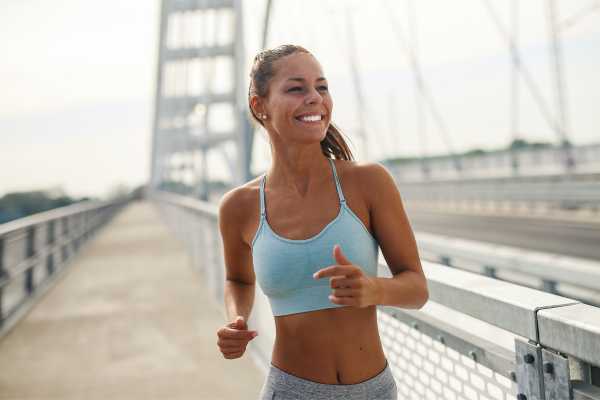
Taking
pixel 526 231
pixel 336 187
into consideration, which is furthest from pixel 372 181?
pixel 526 231

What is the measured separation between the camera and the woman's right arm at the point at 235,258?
1.85m

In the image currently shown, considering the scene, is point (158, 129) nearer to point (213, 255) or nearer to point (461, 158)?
point (461, 158)

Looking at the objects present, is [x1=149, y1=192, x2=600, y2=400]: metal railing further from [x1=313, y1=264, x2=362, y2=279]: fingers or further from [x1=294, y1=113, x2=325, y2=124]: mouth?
[x1=294, y1=113, x2=325, y2=124]: mouth

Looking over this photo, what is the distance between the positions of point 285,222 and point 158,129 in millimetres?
37597

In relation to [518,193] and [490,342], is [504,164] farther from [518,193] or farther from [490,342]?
[490,342]

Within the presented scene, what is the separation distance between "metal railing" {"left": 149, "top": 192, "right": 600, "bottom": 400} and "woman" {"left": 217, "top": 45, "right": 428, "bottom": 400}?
22 centimetres

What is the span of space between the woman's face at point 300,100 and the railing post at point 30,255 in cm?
717

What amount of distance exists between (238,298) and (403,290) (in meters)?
0.62

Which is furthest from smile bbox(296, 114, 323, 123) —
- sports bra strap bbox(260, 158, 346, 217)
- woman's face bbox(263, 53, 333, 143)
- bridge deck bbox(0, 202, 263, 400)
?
bridge deck bbox(0, 202, 263, 400)

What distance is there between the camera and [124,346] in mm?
5688

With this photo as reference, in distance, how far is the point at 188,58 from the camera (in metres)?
22.3

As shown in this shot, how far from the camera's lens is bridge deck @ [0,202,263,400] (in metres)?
4.55

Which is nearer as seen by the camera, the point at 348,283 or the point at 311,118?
the point at 348,283

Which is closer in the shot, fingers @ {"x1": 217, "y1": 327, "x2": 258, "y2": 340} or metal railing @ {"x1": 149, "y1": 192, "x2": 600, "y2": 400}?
metal railing @ {"x1": 149, "y1": 192, "x2": 600, "y2": 400}
